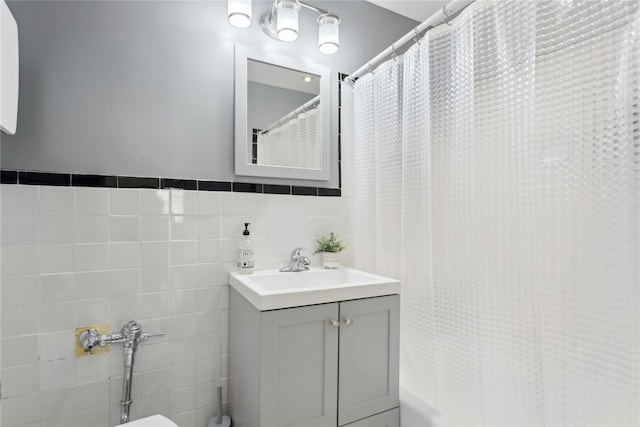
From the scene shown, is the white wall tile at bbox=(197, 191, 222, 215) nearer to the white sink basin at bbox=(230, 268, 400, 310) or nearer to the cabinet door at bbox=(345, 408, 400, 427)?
the white sink basin at bbox=(230, 268, 400, 310)

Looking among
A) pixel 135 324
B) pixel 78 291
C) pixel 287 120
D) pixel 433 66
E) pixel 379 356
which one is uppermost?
pixel 433 66

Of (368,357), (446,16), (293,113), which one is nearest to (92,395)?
(368,357)

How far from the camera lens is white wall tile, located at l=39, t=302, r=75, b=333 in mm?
1175

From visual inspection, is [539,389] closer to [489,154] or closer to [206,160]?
[489,154]

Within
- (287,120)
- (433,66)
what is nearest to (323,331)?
(287,120)

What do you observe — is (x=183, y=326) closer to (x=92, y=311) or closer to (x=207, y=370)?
(x=207, y=370)

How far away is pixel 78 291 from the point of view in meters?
1.22

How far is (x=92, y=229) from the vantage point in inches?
49.1

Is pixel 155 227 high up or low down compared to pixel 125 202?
down

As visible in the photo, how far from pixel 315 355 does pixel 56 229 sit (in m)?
1.06

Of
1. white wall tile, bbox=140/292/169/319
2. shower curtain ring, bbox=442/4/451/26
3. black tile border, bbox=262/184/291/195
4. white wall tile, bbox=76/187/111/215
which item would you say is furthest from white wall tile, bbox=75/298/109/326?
shower curtain ring, bbox=442/4/451/26

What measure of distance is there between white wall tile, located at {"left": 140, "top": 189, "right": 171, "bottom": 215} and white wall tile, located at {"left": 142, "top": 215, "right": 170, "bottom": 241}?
21mm

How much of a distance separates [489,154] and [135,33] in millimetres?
1472

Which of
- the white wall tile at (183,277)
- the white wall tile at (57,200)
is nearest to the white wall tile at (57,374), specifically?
the white wall tile at (183,277)
